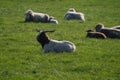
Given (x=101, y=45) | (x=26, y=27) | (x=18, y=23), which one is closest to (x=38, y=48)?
(x=101, y=45)

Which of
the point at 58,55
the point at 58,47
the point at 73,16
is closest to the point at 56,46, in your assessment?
the point at 58,47

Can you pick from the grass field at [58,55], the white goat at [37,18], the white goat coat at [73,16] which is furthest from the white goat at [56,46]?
the white goat coat at [73,16]

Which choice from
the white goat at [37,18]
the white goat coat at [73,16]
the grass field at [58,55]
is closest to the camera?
the grass field at [58,55]

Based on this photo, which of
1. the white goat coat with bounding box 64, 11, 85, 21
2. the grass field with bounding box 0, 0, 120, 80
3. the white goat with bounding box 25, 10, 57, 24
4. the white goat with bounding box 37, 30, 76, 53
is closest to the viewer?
the grass field with bounding box 0, 0, 120, 80

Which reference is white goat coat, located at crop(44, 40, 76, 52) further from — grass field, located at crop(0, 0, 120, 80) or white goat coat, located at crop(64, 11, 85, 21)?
white goat coat, located at crop(64, 11, 85, 21)

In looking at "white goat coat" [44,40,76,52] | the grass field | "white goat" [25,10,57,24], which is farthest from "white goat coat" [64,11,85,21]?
"white goat coat" [44,40,76,52]

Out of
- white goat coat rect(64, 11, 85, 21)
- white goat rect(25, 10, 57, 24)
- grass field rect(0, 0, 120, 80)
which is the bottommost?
white goat coat rect(64, 11, 85, 21)

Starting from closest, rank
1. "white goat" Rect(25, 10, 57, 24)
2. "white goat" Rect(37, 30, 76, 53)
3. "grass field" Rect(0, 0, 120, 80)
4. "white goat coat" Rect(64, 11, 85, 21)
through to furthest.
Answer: "grass field" Rect(0, 0, 120, 80), "white goat" Rect(37, 30, 76, 53), "white goat" Rect(25, 10, 57, 24), "white goat coat" Rect(64, 11, 85, 21)

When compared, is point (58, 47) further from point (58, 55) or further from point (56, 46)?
point (58, 55)

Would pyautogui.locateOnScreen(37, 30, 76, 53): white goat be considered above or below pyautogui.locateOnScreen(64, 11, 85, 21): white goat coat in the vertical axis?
above

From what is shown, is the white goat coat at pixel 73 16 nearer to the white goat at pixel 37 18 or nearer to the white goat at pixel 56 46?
the white goat at pixel 37 18

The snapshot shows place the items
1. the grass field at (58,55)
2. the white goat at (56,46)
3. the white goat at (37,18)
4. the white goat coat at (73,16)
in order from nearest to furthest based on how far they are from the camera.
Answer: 1. the grass field at (58,55)
2. the white goat at (56,46)
3. the white goat at (37,18)
4. the white goat coat at (73,16)

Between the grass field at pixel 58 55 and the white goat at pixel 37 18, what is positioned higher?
the grass field at pixel 58 55

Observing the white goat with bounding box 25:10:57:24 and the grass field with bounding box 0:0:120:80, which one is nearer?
the grass field with bounding box 0:0:120:80
